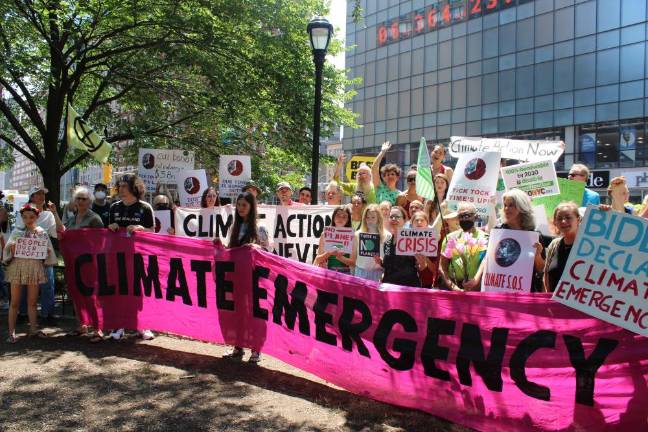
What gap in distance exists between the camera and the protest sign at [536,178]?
6.67 metres

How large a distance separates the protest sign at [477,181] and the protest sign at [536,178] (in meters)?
0.26

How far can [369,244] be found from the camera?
6.00 metres

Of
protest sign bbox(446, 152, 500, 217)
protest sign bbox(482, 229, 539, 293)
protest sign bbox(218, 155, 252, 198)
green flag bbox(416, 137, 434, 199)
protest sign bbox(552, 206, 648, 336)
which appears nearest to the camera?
protest sign bbox(552, 206, 648, 336)

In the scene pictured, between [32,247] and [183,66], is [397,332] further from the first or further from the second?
[183,66]

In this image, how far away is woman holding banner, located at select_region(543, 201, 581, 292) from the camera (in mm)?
4500

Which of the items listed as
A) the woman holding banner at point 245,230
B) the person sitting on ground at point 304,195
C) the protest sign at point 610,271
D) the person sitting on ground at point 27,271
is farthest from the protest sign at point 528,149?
the person sitting on ground at point 27,271

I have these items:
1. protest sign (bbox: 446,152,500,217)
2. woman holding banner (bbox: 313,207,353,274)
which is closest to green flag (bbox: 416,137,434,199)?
protest sign (bbox: 446,152,500,217)

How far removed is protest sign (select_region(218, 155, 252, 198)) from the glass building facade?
2546 cm

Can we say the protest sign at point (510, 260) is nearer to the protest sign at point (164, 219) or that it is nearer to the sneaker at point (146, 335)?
the sneaker at point (146, 335)

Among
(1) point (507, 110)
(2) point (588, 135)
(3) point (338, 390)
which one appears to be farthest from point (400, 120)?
(3) point (338, 390)

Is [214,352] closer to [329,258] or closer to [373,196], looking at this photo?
[329,258]

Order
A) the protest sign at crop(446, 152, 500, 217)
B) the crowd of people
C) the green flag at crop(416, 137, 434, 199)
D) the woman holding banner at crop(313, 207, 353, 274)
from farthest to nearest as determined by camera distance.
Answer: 1. the protest sign at crop(446, 152, 500, 217)
2. the green flag at crop(416, 137, 434, 199)
3. the woman holding banner at crop(313, 207, 353, 274)
4. the crowd of people

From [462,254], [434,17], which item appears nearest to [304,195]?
[462,254]

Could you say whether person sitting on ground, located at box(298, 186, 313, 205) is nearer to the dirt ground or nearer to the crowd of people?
the crowd of people
